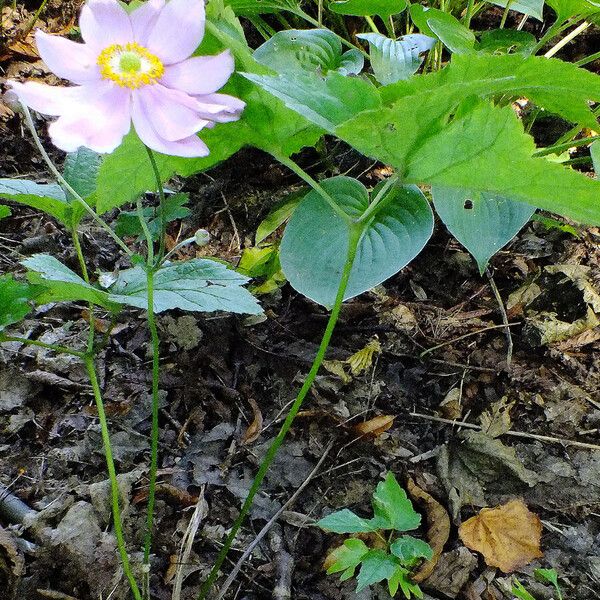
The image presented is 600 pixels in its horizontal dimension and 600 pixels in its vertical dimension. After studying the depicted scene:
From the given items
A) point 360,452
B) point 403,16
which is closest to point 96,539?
point 360,452

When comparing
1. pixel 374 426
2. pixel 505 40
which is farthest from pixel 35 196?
pixel 505 40

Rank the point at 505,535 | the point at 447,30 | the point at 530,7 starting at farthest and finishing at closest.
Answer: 1. the point at 530,7
2. the point at 447,30
3. the point at 505,535

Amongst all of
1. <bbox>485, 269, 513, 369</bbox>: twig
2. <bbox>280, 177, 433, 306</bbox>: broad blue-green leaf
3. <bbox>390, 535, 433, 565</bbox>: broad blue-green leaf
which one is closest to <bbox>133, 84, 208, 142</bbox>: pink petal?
<bbox>280, 177, 433, 306</bbox>: broad blue-green leaf

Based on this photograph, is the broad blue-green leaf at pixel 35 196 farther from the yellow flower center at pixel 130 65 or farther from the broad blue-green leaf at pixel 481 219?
the broad blue-green leaf at pixel 481 219

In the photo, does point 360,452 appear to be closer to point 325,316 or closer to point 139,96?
point 325,316

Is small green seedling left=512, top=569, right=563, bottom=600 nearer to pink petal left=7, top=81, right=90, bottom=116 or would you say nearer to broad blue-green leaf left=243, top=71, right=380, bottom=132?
broad blue-green leaf left=243, top=71, right=380, bottom=132

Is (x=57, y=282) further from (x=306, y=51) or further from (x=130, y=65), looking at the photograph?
(x=306, y=51)
